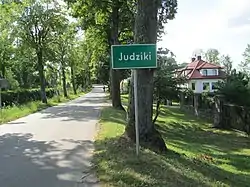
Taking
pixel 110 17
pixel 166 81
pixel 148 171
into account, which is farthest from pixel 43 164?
pixel 110 17

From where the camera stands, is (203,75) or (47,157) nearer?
(47,157)

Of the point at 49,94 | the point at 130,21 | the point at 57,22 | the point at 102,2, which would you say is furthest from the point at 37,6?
the point at 49,94

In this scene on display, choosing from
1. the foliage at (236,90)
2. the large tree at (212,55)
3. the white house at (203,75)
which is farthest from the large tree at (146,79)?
the large tree at (212,55)

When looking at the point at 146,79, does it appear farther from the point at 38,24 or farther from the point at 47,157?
the point at 38,24

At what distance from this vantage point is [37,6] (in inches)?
1593

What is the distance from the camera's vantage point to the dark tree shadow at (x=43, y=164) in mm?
7914

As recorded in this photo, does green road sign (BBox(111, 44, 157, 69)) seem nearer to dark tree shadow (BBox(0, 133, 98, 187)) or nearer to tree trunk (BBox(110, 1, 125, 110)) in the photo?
dark tree shadow (BBox(0, 133, 98, 187))

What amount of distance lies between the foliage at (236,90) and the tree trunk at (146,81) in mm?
17505

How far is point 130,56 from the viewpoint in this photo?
875 cm

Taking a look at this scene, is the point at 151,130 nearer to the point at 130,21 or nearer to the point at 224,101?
the point at 224,101

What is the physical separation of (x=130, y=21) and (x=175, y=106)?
1708cm

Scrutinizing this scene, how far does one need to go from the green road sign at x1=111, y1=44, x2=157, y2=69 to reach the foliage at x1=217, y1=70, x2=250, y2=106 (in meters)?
19.9

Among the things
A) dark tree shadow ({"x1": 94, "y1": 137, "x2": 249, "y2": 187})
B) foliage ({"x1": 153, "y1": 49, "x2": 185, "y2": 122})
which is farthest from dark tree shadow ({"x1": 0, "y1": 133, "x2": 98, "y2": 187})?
foliage ({"x1": 153, "y1": 49, "x2": 185, "y2": 122})

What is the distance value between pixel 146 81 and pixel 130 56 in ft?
8.07
